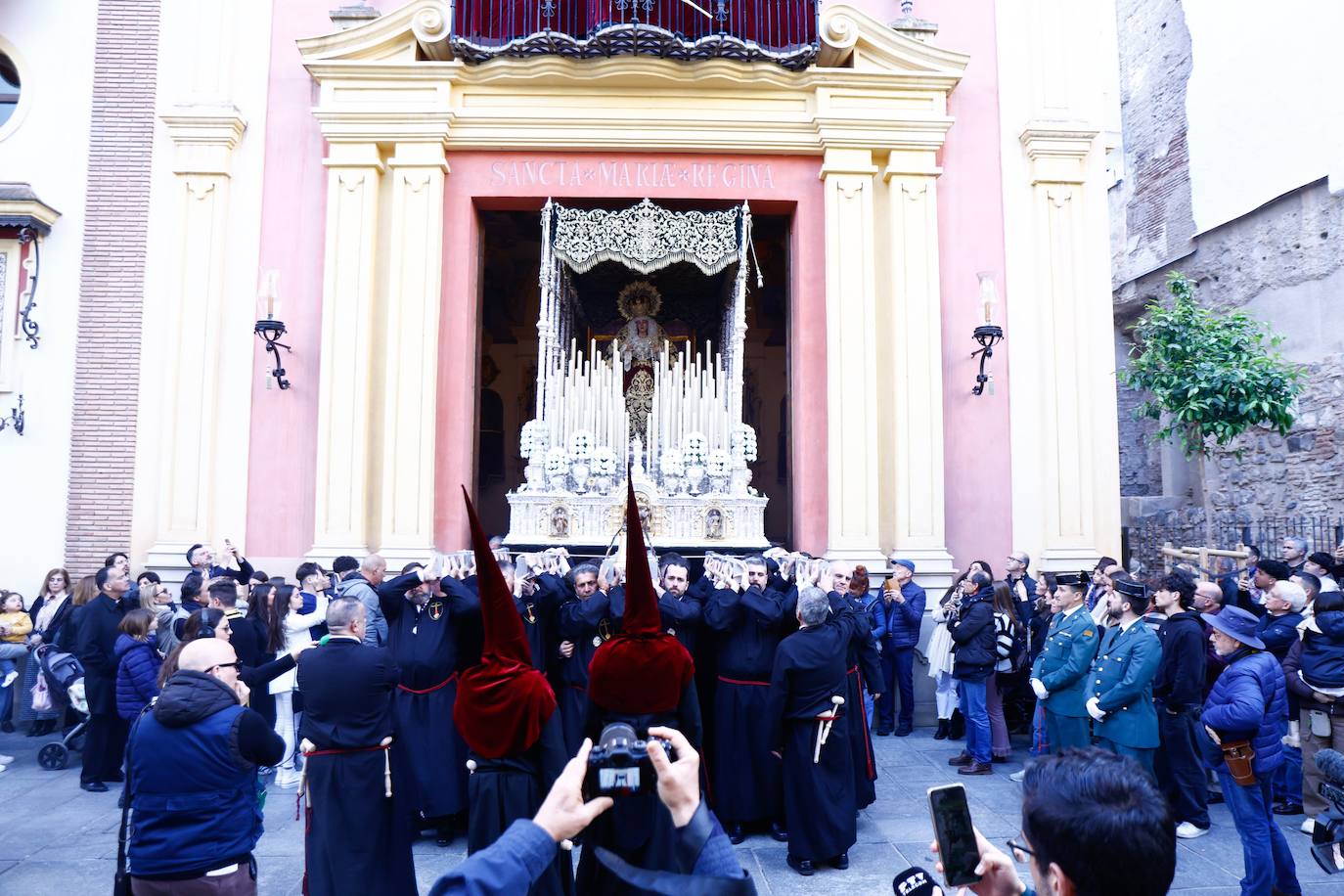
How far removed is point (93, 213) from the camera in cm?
1042

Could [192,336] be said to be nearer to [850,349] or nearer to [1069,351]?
[850,349]

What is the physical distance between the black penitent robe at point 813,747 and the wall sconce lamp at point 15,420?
928cm

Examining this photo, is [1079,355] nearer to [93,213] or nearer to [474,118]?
[474,118]

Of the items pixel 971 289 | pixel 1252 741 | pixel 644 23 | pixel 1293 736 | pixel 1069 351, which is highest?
pixel 644 23

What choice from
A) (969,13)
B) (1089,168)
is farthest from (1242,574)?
(969,13)

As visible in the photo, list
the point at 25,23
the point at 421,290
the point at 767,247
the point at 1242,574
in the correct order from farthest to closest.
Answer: the point at 767,247 → the point at 25,23 → the point at 421,290 → the point at 1242,574

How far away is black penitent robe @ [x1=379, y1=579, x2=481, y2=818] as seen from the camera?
237 inches

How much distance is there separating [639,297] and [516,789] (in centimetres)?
1027

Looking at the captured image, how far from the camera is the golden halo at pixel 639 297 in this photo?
1362 centimetres

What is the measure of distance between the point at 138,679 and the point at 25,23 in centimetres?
888

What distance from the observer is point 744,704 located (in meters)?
6.43

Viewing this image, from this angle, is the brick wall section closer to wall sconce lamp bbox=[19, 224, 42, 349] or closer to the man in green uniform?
wall sconce lamp bbox=[19, 224, 42, 349]

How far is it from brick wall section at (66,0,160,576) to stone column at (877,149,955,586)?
8.42 meters

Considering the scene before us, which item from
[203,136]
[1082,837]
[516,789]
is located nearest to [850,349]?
[516,789]
